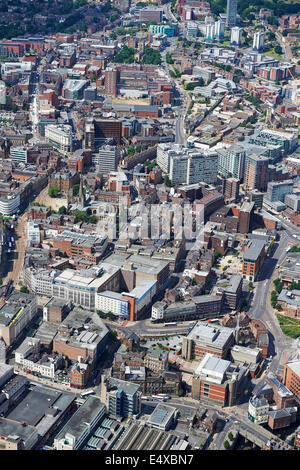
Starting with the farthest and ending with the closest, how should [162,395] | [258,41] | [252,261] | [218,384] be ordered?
[258,41] < [252,261] < [162,395] < [218,384]

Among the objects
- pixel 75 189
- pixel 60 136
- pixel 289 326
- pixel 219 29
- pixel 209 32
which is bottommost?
pixel 289 326

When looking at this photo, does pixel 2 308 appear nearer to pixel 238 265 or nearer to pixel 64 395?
pixel 64 395

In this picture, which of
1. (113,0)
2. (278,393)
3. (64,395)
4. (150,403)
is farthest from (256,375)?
(113,0)

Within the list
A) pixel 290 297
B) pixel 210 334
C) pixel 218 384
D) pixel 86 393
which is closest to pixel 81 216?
pixel 290 297

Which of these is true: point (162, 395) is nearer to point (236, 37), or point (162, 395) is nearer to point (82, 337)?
point (82, 337)

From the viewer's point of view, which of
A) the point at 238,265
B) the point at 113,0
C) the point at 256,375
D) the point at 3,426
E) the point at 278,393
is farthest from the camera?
the point at 113,0

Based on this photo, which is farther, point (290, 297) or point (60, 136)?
point (60, 136)
